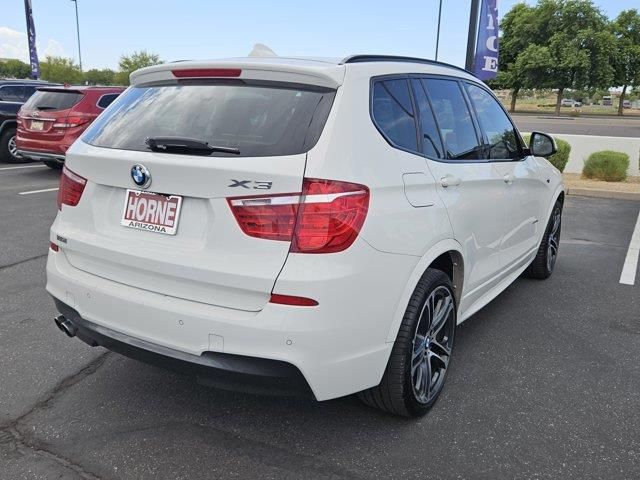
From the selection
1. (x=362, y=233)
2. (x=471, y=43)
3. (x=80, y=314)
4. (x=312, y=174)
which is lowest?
(x=80, y=314)

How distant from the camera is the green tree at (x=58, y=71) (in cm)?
6181

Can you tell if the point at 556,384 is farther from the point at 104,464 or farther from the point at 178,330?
the point at 104,464

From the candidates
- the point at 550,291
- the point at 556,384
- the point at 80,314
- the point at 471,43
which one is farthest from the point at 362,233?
the point at 471,43

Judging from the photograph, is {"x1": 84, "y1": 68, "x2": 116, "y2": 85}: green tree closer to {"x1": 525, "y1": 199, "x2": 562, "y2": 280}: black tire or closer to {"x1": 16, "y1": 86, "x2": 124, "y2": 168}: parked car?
{"x1": 16, "y1": 86, "x2": 124, "y2": 168}: parked car

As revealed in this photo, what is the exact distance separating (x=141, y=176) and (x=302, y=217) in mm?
745

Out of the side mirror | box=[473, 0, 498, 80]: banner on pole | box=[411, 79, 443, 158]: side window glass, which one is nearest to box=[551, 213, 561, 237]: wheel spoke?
the side mirror

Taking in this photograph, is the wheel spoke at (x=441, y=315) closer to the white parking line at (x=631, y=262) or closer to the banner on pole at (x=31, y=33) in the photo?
the white parking line at (x=631, y=262)

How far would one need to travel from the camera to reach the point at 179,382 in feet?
10.4

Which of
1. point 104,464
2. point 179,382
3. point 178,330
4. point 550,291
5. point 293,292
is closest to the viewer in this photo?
point 293,292

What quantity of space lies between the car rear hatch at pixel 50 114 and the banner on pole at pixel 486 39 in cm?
741

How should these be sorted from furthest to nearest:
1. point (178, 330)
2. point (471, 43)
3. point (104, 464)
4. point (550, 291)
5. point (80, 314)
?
point (471, 43) → point (550, 291) → point (80, 314) → point (104, 464) → point (178, 330)

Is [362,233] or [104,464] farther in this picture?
[104,464]

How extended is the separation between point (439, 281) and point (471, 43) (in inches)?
350

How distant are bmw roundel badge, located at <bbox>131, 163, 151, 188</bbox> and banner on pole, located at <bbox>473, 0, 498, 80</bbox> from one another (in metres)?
9.13
